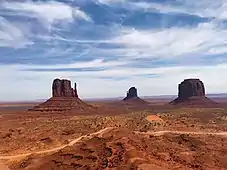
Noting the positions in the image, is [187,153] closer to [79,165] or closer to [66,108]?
[79,165]

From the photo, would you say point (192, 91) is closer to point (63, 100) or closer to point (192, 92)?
point (192, 92)

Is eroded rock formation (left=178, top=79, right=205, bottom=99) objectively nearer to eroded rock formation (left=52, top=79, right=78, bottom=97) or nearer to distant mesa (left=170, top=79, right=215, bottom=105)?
distant mesa (left=170, top=79, right=215, bottom=105)

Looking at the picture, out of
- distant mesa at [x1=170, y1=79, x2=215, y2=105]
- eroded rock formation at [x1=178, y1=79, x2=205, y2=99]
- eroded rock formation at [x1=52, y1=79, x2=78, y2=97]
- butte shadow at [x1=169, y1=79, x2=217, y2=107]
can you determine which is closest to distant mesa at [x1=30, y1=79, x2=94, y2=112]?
eroded rock formation at [x1=52, y1=79, x2=78, y2=97]

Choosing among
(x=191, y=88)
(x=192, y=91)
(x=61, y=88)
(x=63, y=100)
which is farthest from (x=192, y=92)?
(x=63, y=100)

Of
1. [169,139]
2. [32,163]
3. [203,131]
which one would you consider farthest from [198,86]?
[32,163]

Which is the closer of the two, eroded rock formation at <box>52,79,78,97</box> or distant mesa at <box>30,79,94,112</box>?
distant mesa at <box>30,79,94,112</box>

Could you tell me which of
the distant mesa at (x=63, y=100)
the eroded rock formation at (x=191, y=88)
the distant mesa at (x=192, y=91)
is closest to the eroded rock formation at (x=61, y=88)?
the distant mesa at (x=63, y=100)

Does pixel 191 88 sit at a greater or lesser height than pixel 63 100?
greater
